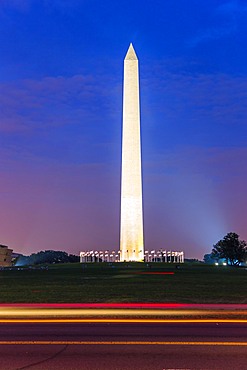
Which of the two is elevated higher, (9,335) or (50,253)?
(50,253)

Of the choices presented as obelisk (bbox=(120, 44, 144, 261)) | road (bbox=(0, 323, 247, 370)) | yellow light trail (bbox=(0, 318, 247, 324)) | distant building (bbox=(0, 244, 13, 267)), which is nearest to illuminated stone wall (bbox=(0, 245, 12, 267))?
distant building (bbox=(0, 244, 13, 267))

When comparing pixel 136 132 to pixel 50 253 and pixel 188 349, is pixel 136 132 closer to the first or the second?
pixel 188 349

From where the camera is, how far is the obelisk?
6125cm

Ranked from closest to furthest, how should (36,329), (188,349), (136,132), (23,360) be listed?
(23,360) < (188,349) < (36,329) < (136,132)

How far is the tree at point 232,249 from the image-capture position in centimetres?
→ 9331

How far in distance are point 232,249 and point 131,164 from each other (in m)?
40.9

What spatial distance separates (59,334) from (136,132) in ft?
168

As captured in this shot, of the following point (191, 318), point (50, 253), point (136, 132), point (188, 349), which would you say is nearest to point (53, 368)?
point (188, 349)

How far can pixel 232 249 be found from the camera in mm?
94062

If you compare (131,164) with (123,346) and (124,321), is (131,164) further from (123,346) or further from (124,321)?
(123,346)

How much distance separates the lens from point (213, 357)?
29.4ft

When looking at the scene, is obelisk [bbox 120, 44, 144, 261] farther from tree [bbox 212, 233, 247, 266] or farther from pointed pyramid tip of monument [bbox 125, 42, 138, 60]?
tree [bbox 212, 233, 247, 266]

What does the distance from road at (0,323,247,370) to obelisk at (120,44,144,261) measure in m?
48.4

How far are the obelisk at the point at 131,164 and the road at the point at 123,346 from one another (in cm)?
4843
